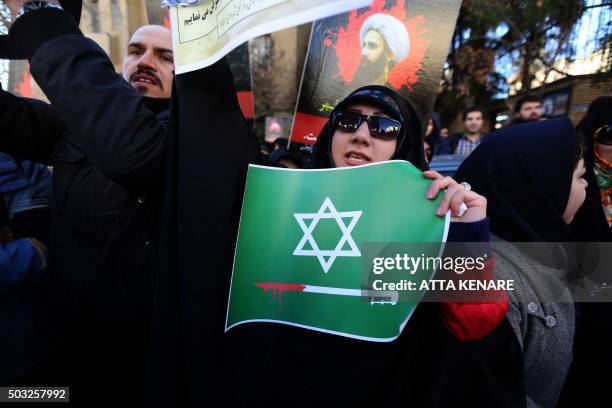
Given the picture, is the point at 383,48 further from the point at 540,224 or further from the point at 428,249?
the point at 428,249

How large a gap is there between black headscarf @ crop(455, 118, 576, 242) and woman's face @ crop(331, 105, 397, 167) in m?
0.46

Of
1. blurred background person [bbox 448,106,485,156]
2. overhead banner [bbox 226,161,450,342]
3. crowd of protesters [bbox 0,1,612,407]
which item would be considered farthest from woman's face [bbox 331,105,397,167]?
blurred background person [bbox 448,106,485,156]

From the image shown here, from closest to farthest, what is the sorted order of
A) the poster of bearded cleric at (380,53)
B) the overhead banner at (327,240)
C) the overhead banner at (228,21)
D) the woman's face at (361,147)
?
the overhead banner at (228,21), the overhead banner at (327,240), the woman's face at (361,147), the poster of bearded cleric at (380,53)

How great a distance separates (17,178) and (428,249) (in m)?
1.85

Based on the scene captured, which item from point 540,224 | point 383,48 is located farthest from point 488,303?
point 383,48

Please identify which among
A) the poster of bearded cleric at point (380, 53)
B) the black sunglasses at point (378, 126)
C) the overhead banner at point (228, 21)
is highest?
the poster of bearded cleric at point (380, 53)

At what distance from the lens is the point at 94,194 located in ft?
4.14

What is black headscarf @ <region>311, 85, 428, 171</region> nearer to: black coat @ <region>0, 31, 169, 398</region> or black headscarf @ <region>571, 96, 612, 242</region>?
black coat @ <region>0, 31, 169, 398</region>

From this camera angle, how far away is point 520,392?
1.09m

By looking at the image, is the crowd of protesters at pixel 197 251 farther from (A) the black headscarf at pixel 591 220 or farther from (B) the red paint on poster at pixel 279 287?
(A) the black headscarf at pixel 591 220

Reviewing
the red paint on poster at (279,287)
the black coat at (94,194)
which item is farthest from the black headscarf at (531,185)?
the black coat at (94,194)

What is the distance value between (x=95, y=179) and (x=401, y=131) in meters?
1.16

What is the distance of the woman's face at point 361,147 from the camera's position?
55.6 inches

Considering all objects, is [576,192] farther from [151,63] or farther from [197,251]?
[151,63]
